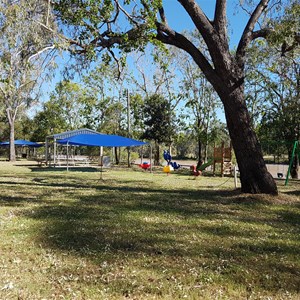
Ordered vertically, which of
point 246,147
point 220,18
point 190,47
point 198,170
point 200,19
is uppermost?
point 220,18

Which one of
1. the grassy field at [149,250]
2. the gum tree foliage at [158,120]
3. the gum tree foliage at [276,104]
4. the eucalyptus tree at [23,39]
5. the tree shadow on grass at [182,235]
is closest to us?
the grassy field at [149,250]

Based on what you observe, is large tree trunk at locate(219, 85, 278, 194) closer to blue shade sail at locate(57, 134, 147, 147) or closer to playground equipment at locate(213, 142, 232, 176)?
blue shade sail at locate(57, 134, 147, 147)

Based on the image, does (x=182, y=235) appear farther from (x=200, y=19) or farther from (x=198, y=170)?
(x=198, y=170)

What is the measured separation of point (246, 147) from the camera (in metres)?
10.3

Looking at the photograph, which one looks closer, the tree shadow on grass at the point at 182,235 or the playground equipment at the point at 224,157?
the tree shadow on grass at the point at 182,235

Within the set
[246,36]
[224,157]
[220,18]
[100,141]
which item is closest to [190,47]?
[220,18]

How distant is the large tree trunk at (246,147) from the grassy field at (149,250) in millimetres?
972

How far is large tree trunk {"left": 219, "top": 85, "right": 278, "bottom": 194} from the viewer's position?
1031 cm

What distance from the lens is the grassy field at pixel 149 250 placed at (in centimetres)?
389

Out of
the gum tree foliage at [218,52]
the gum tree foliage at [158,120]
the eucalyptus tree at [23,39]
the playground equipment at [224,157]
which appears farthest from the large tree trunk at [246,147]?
the gum tree foliage at [158,120]

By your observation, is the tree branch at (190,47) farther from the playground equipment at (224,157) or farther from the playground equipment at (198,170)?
the playground equipment at (224,157)

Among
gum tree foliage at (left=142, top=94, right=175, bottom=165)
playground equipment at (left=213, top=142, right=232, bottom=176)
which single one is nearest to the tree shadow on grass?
playground equipment at (left=213, top=142, right=232, bottom=176)

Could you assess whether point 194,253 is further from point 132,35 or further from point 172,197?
point 132,35

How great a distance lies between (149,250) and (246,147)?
6.00 m
